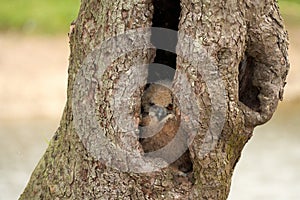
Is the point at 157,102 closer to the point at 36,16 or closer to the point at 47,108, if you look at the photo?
the point at 47,108

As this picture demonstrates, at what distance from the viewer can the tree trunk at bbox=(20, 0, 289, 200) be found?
154 cm

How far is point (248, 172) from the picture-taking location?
3355 millimetres

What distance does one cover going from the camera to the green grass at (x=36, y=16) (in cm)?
456

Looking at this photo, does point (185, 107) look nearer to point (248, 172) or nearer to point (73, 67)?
point (73, 67)

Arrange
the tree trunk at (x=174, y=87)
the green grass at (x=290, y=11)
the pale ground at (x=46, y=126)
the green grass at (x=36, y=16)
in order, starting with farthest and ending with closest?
the green grass at (x=290, y=11) → the green grass at (x=36, y=16) → the pale ground at (x=46, y=126) → the tree trunk at (x=174, y=87)

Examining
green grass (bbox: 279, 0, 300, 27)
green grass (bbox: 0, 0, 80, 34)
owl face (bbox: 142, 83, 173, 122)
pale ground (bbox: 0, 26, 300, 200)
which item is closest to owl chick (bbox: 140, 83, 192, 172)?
owl face (bbox: 142, 83, 173, 122)

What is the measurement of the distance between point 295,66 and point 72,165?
2880 millimetres

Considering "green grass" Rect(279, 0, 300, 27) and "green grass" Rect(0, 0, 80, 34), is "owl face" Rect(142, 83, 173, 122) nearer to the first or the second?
"green grass" Rect(0, 0, 80, 34)

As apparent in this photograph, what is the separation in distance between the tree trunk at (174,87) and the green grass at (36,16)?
2.92 meters

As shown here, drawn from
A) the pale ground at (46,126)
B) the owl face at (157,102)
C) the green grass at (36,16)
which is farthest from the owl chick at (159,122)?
the green grass at (36,16)

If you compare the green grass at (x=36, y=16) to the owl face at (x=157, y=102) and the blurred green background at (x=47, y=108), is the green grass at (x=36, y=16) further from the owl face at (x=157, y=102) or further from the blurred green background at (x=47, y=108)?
the owl face at (x=157, y=102)

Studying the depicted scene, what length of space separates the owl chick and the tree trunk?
31 mm

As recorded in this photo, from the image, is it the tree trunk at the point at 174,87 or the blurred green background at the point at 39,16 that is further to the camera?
the blurred green background at the point at 39,16

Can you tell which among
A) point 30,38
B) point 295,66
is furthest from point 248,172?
point 30,38
